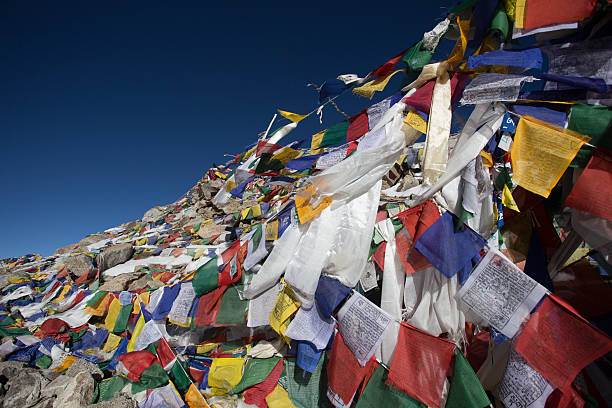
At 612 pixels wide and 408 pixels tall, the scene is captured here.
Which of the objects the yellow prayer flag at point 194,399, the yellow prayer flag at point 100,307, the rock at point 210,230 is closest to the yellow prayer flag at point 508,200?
the yellow prayer flag at point 194,399

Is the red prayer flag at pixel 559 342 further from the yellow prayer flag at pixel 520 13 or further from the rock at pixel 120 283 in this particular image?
the rock at pixel 120 283

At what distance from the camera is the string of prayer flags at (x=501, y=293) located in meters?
1.46

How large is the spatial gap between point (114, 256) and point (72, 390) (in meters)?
4.23

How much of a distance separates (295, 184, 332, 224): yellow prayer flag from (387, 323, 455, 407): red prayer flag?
41.3 inches

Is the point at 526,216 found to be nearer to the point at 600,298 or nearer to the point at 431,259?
the point at 600,298

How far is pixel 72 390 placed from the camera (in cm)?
246

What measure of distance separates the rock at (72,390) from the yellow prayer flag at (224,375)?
1157 millimetres

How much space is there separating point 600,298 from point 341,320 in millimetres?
1988

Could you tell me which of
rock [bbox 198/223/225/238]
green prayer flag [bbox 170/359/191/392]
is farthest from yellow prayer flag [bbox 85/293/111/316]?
rock [bbox 198/223/225/238]

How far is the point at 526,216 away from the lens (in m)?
2.20

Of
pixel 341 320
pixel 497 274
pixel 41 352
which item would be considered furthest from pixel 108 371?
pixel 497 274

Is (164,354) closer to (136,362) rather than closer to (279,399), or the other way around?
(136,362)

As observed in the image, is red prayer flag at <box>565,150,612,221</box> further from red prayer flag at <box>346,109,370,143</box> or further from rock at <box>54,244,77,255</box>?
rock at <box>54,244,77,255</box>

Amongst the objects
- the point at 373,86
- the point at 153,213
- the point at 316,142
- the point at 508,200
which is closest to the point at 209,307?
the point at 316,142
